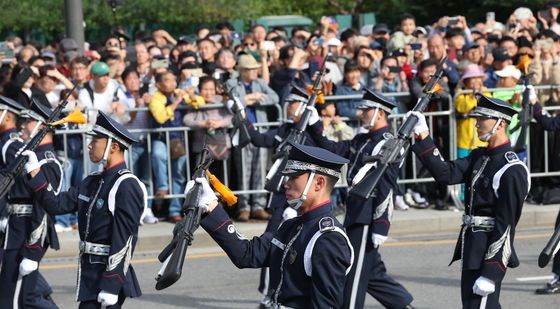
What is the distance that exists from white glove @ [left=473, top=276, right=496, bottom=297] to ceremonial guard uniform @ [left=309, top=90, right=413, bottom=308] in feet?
4.53

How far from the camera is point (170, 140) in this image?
504 inches

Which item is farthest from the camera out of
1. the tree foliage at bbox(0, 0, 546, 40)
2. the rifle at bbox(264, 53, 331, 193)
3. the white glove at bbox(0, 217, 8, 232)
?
the tree foliage at bbox(0, 0, 546, 40)

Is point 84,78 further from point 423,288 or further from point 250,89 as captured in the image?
point 423,288

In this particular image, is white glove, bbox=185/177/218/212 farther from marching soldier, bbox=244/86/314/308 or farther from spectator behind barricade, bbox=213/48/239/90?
spectator behind barricade, bbox=213/48/239/90

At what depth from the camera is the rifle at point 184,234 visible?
17.0ft

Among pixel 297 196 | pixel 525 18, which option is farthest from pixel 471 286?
pixel 525 18

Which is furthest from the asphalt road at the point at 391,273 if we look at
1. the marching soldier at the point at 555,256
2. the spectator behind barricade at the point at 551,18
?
the spectator behind barricade at the point at 551,18

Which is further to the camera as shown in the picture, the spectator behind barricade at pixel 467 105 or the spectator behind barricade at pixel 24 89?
the spectator behind barricade at pixel 467 105

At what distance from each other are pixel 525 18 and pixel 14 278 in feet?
38.0

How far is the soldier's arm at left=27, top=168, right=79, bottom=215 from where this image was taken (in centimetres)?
732

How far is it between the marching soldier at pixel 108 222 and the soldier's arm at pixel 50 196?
0.63 feet

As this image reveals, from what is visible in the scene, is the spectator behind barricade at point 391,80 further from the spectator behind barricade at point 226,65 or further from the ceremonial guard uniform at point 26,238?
the ceremonial guard uniform at point 26,238

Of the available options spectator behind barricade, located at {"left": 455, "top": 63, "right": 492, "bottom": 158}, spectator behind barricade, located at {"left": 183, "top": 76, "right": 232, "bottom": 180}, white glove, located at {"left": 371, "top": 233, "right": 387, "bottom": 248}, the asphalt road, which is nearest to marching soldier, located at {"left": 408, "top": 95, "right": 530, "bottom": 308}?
white glove, located at {"left": 371, "top": 233, "right": 387, "bottom": 248}

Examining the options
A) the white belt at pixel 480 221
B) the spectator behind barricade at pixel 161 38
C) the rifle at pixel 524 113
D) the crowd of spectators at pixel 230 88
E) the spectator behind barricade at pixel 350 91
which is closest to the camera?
the white belt at pixel 480 221
